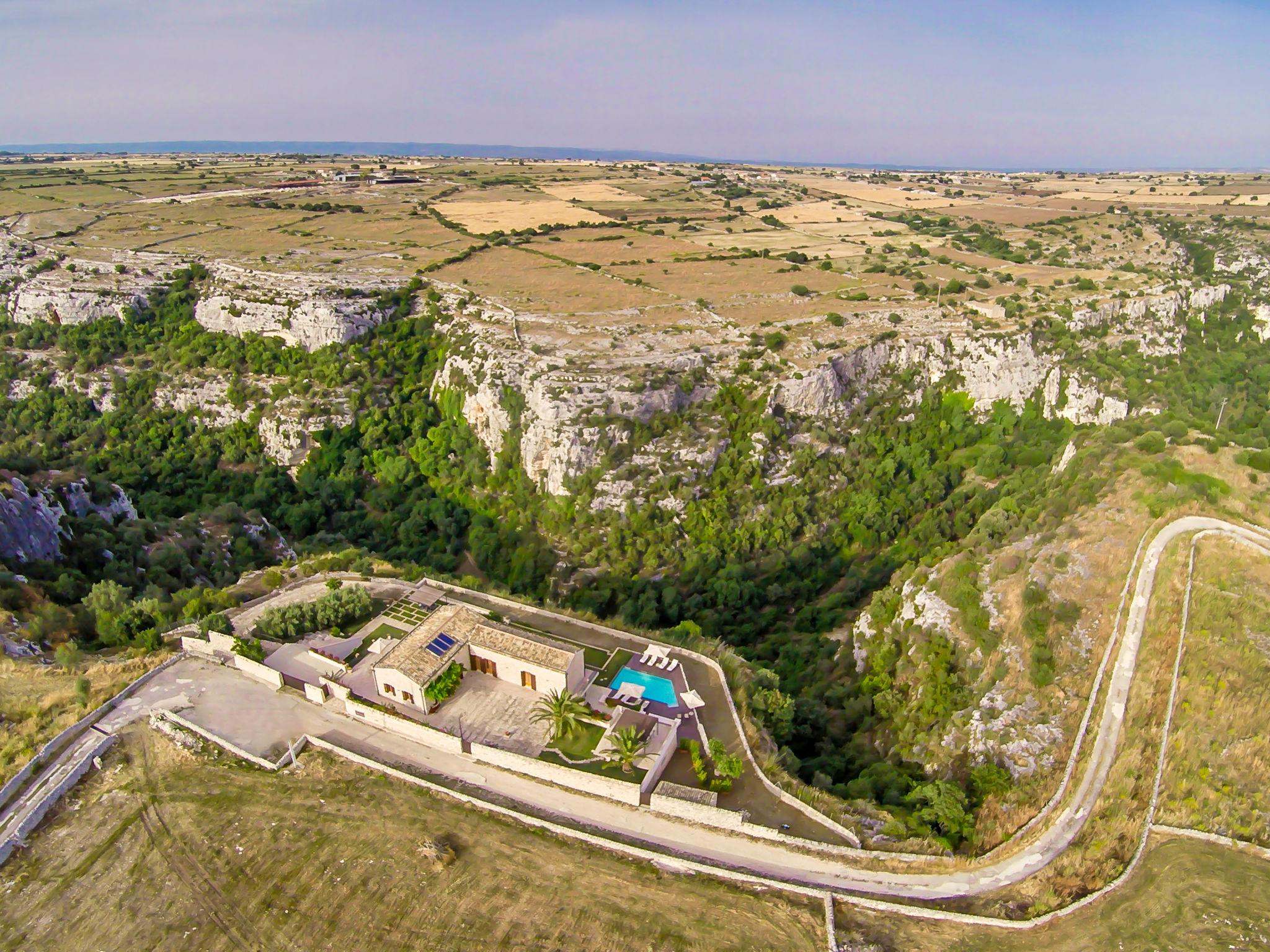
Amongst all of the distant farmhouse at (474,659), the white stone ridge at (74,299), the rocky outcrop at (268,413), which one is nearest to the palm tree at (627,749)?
the distant farmhouse at (474,659)

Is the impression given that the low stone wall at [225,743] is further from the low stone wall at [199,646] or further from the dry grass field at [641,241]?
the dry grass field at [641,241]

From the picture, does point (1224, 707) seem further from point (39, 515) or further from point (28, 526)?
point (39, 515)

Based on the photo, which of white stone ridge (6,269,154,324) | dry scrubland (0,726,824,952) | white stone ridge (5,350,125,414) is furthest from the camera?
white stone ridge (6,269,154,324)

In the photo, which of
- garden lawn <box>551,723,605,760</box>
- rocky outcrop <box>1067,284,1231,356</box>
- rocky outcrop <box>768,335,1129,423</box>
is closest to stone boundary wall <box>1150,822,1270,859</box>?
garden lawn <box>551,723,605,760</box>

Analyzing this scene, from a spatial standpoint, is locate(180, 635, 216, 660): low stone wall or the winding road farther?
locate(180, 635, 216, 660): low stone wall

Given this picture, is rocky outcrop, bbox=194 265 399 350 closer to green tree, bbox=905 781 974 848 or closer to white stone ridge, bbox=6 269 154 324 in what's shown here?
white stone ridge, bbox=6 269 154 324

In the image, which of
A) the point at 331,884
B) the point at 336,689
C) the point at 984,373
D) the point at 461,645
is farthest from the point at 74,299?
the point at 984,373
